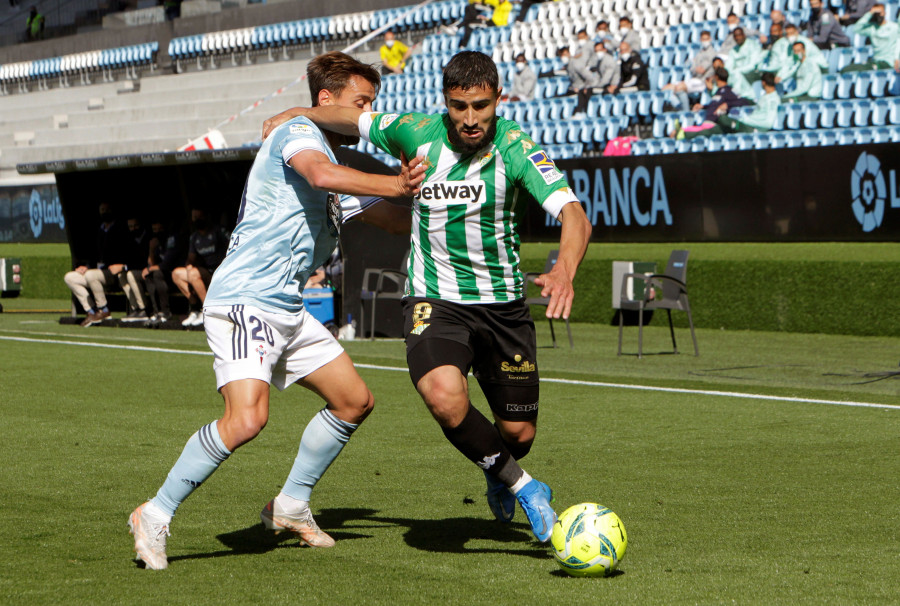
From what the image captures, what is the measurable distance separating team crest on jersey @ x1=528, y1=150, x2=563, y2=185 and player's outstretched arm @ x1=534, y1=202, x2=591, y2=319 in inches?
6.6

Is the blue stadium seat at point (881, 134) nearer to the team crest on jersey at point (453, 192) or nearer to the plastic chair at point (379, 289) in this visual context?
the plastic chair at point (379, 289)

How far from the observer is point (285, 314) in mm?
4648

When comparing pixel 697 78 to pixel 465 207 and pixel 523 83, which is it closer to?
pixel 523 83

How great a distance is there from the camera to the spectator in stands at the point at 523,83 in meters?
22.8

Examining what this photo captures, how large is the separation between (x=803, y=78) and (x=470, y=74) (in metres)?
14.7

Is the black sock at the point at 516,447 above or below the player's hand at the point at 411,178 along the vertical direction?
below

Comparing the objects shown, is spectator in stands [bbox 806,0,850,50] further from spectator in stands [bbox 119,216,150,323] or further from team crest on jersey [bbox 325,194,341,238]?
team crest on jersey [bbox 325,194,341,238]

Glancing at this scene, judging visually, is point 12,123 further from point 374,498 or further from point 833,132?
point 374,498

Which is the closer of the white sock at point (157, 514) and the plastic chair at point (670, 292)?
the white sock at point (157, 514)

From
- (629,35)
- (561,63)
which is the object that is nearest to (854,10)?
(629,35)

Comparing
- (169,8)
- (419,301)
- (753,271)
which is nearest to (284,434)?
(419,301)

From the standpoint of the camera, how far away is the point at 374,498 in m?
5.79

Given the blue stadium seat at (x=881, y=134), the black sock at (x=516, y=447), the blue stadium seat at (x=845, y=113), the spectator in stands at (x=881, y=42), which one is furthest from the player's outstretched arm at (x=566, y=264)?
the spectator in stands at (x=881, y=42)

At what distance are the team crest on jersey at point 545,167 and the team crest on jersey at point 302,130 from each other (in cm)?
86
